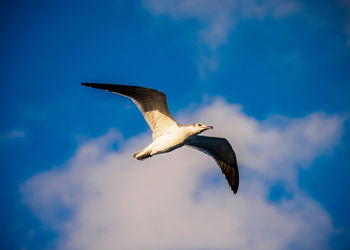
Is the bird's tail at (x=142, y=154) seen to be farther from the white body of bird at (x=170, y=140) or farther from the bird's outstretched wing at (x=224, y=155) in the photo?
the bird's outstretched wing at (x=224, y=155)

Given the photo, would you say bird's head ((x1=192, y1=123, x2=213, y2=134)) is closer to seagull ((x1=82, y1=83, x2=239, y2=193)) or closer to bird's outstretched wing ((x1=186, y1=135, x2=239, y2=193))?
seagull ((x1=82, y1=83, x2=239, y2=193))

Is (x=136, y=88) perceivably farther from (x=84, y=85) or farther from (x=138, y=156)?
(x=138, y=156)

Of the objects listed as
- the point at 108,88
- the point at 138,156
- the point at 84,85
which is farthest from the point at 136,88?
the point at 138,156

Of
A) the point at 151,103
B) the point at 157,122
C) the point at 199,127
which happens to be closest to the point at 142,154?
the point at 157,122

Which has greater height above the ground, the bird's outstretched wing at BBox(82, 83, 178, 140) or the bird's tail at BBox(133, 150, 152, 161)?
the bird's outstretched wing at BBox(82, 83, 178, 140)

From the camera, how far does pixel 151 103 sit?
10.5 metres

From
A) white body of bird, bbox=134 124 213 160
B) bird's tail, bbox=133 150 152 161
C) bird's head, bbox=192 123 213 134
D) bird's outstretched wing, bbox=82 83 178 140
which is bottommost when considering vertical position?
bird's tail, bbox=133 150 152 161

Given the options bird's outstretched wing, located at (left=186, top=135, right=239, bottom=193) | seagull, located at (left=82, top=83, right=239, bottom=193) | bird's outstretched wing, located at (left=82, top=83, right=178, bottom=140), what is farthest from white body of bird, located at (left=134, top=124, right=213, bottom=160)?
bird's outstretched wing, located at (left=186, top=135, right=239, bottom=193)

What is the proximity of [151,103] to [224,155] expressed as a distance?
483 centimetres

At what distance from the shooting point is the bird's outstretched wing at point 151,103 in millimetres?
9914

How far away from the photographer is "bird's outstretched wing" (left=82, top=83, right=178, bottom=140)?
9.91 metres

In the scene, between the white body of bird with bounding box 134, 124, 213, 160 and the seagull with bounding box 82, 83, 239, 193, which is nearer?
the seagull with bounding box 82, 83, 239, 193

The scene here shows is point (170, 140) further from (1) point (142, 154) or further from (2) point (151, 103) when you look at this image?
(2) point (151, 103)

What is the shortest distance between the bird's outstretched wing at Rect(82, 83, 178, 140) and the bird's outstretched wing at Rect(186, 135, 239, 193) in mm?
2311
